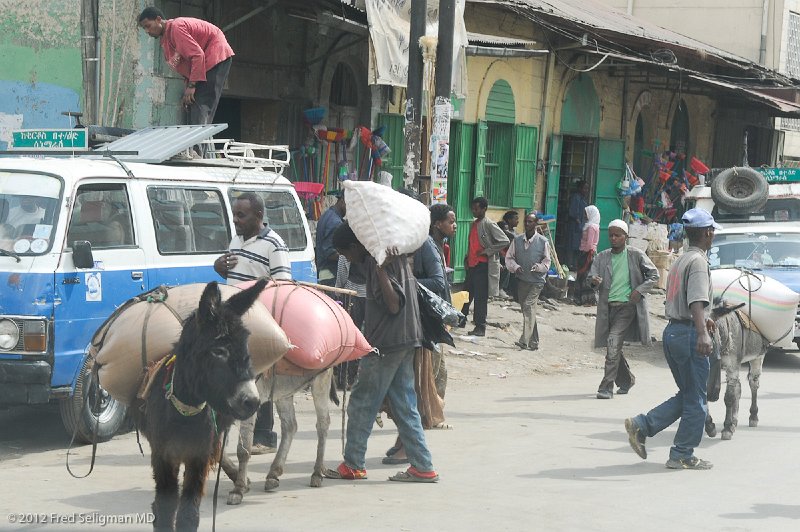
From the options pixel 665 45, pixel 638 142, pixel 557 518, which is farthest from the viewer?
pixel 638 142

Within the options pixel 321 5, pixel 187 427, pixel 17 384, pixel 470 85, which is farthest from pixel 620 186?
pixel 187 427

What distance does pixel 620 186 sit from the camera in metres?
24.4

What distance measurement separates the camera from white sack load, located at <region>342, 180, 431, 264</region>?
24.5 feet

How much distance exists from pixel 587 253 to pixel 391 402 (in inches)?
530

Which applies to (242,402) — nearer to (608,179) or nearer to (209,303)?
(209,303)

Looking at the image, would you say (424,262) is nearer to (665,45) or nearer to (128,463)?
(128,463)

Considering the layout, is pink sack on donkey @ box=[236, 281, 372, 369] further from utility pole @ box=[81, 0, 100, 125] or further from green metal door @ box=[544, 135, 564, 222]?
green metal door @ box=[544, 135, 564, 222]

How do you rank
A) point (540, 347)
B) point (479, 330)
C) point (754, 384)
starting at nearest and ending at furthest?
point (754, 384) < point (479, 330) < point (540, 347)

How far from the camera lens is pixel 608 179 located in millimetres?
24234

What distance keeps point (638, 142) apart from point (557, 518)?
20.3m

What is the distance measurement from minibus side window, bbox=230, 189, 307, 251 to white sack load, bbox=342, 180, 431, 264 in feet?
9.39

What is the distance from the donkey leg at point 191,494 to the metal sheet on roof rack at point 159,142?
408 cm

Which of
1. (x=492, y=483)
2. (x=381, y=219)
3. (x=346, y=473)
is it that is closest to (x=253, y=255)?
(x=381, y=219)

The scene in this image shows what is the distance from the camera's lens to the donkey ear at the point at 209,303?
534cm
